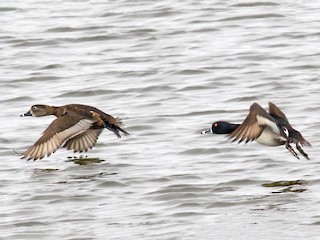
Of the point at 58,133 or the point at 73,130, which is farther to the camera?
the point at 73,130

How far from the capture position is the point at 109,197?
993cm

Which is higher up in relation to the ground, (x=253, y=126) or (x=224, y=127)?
(x=253, y=126)

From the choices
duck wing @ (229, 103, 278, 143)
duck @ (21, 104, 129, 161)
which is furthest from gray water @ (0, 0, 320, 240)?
duck wing @ (229, 103, 278, 143)

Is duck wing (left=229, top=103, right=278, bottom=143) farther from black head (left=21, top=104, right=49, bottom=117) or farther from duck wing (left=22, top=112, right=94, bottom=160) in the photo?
black head (left=21, top=104, right=49, bottom=117)

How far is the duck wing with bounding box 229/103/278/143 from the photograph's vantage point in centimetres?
1024

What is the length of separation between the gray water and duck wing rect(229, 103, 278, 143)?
39cm

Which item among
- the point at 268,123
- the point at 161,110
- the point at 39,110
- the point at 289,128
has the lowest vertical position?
the point at 161,110

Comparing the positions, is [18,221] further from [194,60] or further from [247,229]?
[194,60]

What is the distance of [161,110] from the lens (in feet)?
44.0

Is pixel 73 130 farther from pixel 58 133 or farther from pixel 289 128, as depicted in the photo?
pixel 289 128

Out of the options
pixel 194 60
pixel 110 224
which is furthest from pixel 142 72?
pixel 110 224

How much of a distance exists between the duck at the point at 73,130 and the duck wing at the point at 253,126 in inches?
62.3

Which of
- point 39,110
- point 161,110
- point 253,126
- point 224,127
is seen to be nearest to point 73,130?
point 39,110

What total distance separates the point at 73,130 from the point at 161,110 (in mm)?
2146
